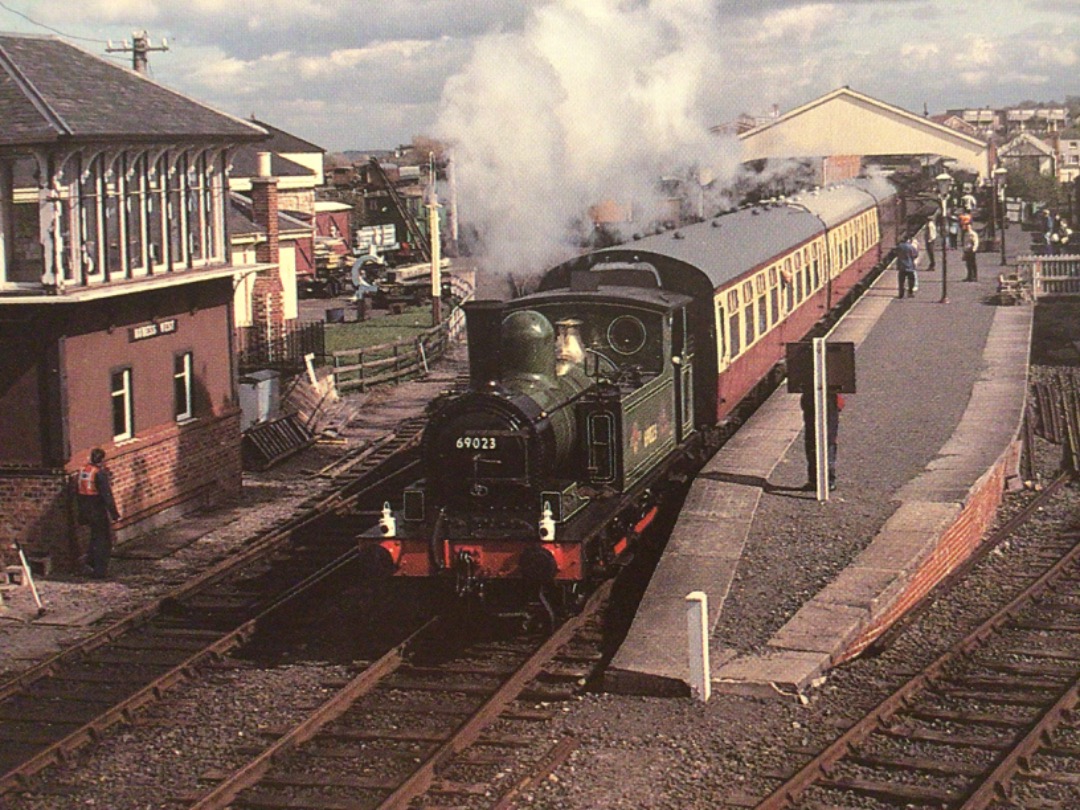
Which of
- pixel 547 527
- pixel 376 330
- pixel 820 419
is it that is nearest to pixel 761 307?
pixel 820 419

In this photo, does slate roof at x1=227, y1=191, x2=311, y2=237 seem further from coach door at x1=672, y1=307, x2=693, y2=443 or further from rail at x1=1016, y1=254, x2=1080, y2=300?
rail at x1=1016, y1=254, x2=1080, y2=300

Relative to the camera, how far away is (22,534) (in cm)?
1605

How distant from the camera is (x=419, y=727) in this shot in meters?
10.5

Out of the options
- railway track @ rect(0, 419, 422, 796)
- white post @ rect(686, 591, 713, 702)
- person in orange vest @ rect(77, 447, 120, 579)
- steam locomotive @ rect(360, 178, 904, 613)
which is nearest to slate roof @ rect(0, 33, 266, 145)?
person in orange vest @ rect(77, 447, 120, 579)

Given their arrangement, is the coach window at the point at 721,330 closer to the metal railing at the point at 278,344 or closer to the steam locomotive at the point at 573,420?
the steam locomotive at the point at 573,420

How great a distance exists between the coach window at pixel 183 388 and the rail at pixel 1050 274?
980 inches

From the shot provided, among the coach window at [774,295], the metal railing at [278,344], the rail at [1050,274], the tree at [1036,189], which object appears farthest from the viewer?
the tree at [1036,189]

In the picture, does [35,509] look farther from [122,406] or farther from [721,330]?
[721,330]

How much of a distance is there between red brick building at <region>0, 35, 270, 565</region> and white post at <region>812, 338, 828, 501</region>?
784 cm

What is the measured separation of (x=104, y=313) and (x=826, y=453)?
8373 mm

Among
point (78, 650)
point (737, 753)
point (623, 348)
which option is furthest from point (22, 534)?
point (737, 753)

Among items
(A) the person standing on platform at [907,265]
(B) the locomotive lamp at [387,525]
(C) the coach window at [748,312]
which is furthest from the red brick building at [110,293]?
(A) the person standing on platform at [907,265]

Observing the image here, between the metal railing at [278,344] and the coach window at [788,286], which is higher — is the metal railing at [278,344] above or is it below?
below

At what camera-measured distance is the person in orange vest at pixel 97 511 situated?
50.2 feet
